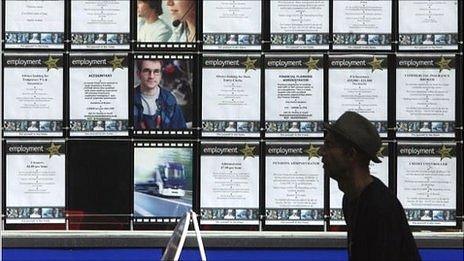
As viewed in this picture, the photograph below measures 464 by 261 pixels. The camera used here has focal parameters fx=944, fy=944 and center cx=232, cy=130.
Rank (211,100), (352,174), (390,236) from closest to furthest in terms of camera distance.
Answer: (390,236)
(352,174)
(211,100)

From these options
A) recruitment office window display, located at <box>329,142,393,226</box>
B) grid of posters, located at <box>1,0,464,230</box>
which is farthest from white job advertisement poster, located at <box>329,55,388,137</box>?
recruitment office window display, located at <box>329,142,393,226</box>

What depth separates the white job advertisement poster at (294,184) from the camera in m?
5.61

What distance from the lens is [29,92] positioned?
559 cm

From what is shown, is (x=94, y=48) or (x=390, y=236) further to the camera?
(x=94, y=48)

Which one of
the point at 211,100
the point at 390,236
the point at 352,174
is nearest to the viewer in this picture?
the point at 390,236

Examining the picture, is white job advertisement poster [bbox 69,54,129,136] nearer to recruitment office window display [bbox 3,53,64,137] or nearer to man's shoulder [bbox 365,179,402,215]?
recruitment office window display [bbox 3,53,64,137]

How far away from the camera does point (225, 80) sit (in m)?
5.61

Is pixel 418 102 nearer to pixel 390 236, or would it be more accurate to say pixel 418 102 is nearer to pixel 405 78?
pixel 405 78

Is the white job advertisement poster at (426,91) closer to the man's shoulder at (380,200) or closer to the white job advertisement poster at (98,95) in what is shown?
the white job advertisement poster at (98,95)

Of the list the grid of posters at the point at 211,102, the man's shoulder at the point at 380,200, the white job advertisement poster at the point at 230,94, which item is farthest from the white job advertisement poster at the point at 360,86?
the man's shoulder at the point at 380,200

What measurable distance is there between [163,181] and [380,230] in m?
2.19

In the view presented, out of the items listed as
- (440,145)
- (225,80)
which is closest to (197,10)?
(225,80)

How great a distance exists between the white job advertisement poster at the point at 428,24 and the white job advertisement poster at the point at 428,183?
1.97 ft

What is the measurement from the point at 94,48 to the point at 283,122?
121 cm
